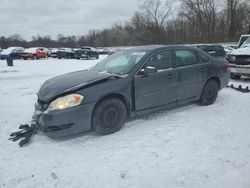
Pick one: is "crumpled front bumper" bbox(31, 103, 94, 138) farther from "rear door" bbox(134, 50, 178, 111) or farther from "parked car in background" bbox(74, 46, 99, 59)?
"parked car in background" bbox(74, 46, 99, 59)

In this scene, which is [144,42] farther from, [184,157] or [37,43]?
[184,157]

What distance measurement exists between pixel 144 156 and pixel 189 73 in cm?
266

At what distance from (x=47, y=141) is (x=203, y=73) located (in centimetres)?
380

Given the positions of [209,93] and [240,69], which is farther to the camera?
[240,69]

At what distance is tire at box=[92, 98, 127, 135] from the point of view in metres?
4.52

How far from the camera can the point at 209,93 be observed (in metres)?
6.39

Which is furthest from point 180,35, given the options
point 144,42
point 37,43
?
point 37,43

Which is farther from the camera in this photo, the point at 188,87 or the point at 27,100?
the point at 27,100

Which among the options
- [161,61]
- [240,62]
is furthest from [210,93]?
[240,62]

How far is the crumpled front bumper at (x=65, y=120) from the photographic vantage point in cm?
419

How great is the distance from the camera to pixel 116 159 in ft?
12.4

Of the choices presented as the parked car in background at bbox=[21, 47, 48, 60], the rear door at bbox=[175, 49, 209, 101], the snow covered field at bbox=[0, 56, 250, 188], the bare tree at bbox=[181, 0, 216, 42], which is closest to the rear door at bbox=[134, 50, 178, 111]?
the rear door at bbox=[175, 49, 209, 101]

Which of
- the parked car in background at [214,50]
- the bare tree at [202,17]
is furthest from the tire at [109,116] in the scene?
the bare tree at [202,17]

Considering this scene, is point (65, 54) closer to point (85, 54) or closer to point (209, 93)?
point (85, 54)
